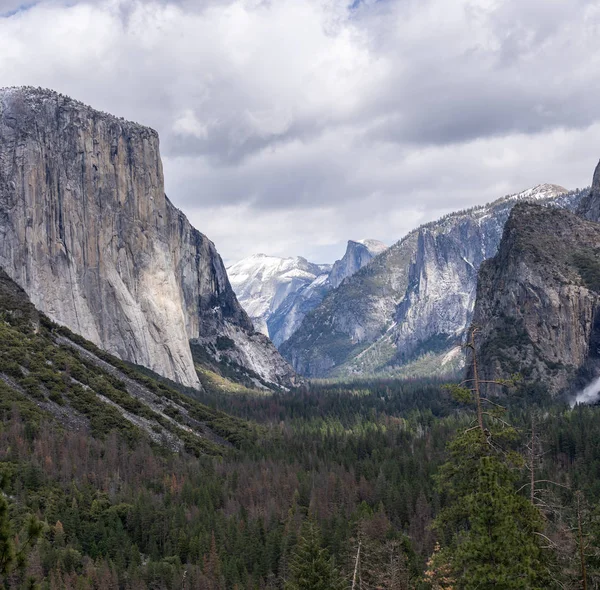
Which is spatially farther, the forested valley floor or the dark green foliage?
the forested valley floor

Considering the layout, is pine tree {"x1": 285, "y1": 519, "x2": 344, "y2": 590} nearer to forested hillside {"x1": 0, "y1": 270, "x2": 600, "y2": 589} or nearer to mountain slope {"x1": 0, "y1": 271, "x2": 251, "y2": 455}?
forested hillside {"x1": 0, "y1": 270, "x2": 600, "y2": 589}

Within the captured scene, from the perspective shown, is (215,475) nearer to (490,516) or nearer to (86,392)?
(86,392)

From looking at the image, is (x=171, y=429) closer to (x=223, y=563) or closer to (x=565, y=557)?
(x=223, y=563)

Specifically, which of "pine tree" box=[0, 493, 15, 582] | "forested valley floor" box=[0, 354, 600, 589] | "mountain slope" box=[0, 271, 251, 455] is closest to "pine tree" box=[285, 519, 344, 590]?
"forested valley floor" box=[0, 354, 600, 589]

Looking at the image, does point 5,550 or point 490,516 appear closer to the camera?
point 5,550

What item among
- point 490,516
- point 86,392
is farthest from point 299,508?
point 490,516

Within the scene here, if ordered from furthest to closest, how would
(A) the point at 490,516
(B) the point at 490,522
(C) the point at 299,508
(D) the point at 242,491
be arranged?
(D) the point at 242,491
(C) the point at 299,508
(B) the point at 490,522
(A) the point at 490,516

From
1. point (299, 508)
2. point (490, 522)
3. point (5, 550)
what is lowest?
point (299, 508)

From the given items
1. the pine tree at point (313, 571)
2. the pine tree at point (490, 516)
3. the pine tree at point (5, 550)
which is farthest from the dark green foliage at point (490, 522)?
the pine tree at point (5, 550)

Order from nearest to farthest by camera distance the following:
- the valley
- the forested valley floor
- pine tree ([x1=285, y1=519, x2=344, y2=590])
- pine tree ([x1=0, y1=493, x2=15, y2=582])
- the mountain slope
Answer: pine tree ([x1=0, y1=493, x2=15, y2=582]) → the forested valley floor → the valley → pine tree ([x1=285, y1=519, x2=344, y2=590]) → the mountain slope

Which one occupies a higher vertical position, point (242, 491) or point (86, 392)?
point (86, 392)

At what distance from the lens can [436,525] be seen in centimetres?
3550

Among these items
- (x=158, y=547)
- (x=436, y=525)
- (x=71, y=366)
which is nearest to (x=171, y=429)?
(x=71, y=366)

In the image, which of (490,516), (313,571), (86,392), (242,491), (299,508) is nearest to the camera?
(490,516)
